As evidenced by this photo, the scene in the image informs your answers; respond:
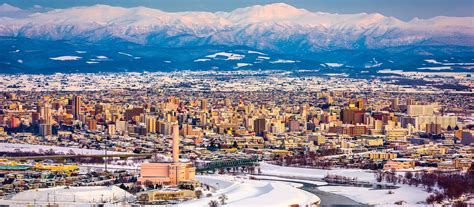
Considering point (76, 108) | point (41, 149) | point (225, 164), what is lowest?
point (225, 164)

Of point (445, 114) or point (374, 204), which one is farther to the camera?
point (445, 114)

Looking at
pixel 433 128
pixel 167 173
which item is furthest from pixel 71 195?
pixel 433 128

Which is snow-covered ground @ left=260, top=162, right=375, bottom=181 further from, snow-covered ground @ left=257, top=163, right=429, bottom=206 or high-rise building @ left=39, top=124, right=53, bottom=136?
high-rise building @ left=39, top=124, right=53, bottom=136

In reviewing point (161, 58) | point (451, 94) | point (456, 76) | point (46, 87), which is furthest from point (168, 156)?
point (161, 58)

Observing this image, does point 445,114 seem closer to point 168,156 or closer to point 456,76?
point 168,156

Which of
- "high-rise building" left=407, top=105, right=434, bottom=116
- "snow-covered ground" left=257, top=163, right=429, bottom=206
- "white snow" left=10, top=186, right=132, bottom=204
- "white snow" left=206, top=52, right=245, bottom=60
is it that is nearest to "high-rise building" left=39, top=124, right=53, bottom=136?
"snow-covered ground" left=257, top=163, right=429, bottom=206

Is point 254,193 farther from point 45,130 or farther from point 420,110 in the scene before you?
point 420,110
